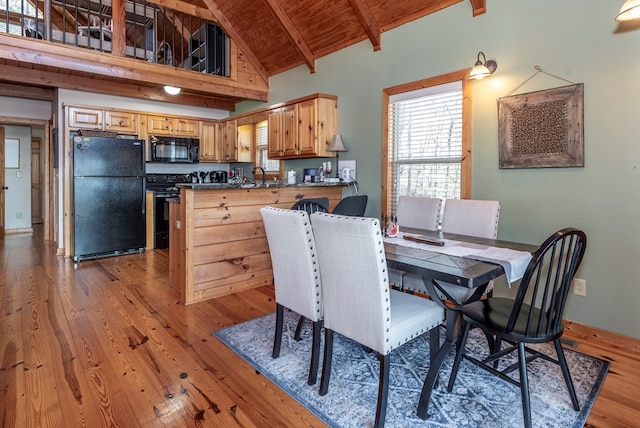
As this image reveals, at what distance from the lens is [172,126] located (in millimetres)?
5980

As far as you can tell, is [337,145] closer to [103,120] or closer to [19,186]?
[103,120]

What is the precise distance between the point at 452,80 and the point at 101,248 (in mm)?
4835

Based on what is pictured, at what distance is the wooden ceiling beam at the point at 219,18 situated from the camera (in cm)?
475

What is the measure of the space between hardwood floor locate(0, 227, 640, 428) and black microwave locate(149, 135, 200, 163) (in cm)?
270

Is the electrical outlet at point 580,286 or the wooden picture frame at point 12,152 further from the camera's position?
the wooden picture frame at point 12,152

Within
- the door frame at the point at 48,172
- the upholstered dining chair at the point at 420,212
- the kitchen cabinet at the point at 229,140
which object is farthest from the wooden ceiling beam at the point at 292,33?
the door frame at the point at 48,172

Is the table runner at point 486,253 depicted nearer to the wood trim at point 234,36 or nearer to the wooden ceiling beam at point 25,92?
the wood trim at point 234,36

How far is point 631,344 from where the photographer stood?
2430 mm

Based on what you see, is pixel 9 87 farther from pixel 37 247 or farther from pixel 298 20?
pixel 298 20

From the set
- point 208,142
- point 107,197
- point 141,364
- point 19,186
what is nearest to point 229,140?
point 208,142

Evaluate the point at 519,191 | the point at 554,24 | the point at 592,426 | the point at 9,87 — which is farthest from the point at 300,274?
the point at 9,87

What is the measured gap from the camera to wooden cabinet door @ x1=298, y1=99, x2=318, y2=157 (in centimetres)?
438

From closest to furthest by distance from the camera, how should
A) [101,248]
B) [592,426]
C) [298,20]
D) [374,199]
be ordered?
[592,426]
[374,199]
[298,20]
[101,248]

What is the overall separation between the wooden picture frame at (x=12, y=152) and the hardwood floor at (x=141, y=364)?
4.69 m
